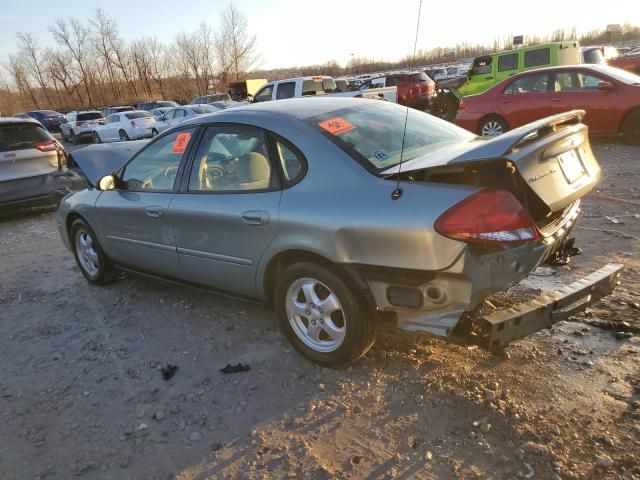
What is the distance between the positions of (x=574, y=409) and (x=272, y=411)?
1.57m

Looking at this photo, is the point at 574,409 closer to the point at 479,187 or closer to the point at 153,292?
the point at 479,187

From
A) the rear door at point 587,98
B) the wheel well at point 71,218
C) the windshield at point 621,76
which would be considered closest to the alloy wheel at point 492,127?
the rear door at point 587,98

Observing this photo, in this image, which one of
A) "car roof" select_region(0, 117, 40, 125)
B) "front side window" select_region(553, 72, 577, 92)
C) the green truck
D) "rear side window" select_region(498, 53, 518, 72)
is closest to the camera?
"car roof" select_region(0, 117, 40, 125)

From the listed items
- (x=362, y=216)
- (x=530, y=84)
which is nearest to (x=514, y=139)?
(x=362, y=216)

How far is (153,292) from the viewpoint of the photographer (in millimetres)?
4641

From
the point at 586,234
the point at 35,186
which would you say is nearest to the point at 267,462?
the point at 586,234

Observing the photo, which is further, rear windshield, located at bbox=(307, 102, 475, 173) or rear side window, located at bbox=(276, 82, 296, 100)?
rear side window, located at bbox=(276, 82, 296, 100)

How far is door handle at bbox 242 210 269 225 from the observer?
307cm

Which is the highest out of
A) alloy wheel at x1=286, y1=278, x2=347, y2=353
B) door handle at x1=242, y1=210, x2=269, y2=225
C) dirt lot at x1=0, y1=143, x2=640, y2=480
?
door handle at x1=242, y1=210, x2=269, y2=225

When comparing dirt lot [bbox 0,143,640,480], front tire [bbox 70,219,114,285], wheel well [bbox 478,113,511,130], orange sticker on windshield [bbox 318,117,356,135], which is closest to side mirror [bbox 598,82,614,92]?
wheel well [bbox 478,113,511,130]

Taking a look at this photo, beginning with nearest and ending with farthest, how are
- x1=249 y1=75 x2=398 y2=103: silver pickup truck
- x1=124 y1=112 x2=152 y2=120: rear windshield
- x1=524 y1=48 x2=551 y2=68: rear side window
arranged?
x1=524 y1=48 x2=551 y2=68: rear side window → x1=249 y1=75 x2=398 y2=103: silver pickup truck → x1=124 y1=112 x2=152 y2=120: rear windshield

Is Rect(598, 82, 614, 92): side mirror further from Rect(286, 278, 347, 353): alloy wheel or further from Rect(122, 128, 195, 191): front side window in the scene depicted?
Rect(286, 278, 347, 353): alloy wheel

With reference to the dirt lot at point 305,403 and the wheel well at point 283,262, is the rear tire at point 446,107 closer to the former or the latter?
the dirt lot at point 305,403

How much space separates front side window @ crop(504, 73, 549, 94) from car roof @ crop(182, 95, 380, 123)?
7.24 metres
